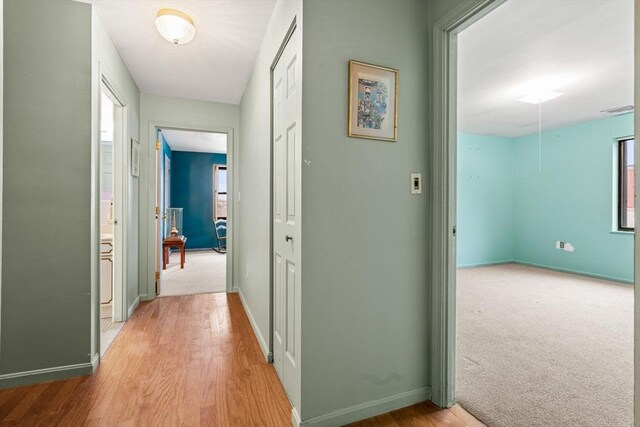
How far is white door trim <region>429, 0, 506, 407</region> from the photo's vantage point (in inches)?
67.3

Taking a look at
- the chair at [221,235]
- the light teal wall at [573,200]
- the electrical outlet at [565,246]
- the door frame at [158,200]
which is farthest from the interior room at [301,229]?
the chair at [221,235]

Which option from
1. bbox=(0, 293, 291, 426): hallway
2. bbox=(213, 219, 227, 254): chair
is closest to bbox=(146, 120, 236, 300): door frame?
bbox=(0, 293, 291, 426): hallway

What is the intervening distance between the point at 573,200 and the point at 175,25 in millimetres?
6143

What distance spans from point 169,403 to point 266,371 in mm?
590

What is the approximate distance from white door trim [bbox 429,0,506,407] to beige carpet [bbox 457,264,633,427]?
27cm

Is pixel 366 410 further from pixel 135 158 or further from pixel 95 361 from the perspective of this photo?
pixel 135 158

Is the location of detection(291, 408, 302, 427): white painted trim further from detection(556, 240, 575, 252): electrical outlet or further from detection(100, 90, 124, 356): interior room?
detection(556, 240, 575, 252): electrical outlet

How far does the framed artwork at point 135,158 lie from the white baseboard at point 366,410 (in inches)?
112

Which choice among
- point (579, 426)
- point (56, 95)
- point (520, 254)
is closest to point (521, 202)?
point (520, 254)

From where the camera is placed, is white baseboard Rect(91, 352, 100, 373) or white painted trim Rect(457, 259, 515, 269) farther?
white painted trim Rect(457, 259, 515, 269)

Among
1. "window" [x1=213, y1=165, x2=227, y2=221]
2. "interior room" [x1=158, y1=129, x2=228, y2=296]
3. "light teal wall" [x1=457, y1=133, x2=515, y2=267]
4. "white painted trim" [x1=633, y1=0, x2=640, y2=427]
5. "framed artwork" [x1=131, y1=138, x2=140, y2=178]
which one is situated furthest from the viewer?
"window" [x1=213, y1=165, x2=227, y2=221]

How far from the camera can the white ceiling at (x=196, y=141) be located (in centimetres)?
625

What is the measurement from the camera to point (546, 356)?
2.34 meters

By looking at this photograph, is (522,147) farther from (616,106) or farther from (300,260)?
(300,260)
